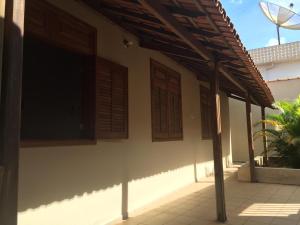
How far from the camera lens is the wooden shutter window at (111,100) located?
16.0 ft

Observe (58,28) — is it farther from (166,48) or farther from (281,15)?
(281,15)

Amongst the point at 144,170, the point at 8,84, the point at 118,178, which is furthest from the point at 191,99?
the point at 8,84

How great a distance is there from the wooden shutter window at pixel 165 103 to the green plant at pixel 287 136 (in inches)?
141

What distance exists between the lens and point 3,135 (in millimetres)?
1657

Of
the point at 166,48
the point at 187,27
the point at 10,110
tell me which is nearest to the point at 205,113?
the point at 166,48

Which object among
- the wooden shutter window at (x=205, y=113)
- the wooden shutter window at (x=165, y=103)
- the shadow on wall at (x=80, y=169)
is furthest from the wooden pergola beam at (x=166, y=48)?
the wooden shutter window at (x=205, y=113)

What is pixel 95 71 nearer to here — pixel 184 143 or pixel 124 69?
pixel 124 69

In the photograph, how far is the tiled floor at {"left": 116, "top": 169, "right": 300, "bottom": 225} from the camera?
528 centimetres

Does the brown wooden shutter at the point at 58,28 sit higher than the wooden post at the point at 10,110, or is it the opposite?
the brown wooden shutter at the point at 58,28

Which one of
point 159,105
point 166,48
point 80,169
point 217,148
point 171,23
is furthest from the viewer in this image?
point 159,105

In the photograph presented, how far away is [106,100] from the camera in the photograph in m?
5.05

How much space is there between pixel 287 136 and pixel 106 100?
6.85 metres

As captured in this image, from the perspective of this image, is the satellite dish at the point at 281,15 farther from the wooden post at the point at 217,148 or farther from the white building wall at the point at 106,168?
the wooden post at the point at 217,148

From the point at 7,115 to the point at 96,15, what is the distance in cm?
371
